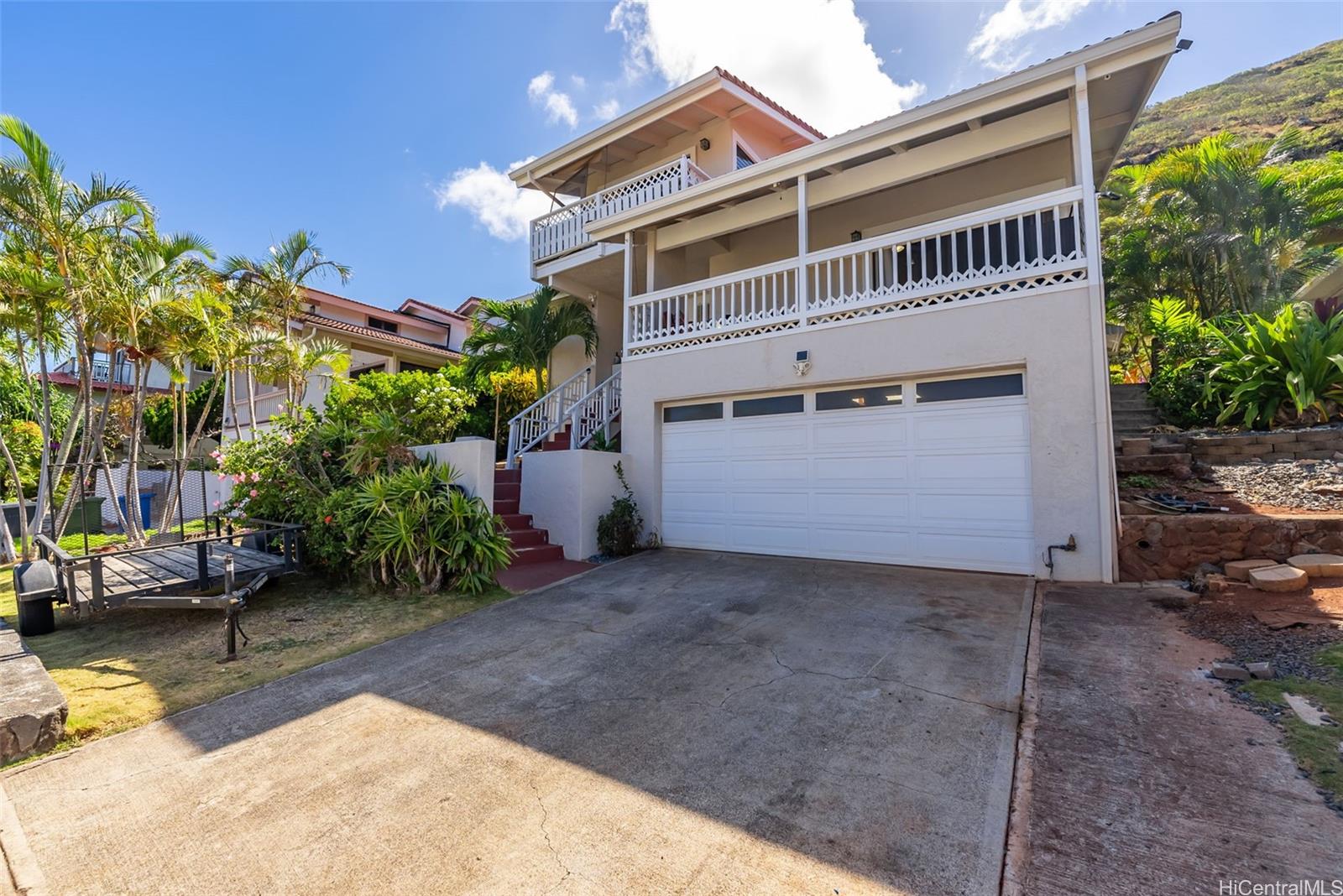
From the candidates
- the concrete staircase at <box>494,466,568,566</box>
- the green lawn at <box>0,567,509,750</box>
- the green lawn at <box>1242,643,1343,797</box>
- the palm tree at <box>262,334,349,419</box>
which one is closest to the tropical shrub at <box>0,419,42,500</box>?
the palm tree at <box>262,334,349,419</box>

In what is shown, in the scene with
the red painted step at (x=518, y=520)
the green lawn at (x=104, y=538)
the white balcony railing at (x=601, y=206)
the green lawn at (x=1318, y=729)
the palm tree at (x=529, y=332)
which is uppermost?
the white balcony railing at (x=601, y=206)

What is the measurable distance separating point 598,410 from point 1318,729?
30.8 ft

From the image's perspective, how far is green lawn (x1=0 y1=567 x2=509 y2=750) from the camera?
3.92m

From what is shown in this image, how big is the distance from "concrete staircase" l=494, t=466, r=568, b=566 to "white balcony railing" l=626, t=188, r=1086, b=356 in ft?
9.78

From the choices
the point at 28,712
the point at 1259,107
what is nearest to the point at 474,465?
the point at 28,712

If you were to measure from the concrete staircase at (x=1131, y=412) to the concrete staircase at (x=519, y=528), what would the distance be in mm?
8649

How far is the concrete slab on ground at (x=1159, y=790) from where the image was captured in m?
2.09

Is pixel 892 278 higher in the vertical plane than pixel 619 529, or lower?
higher

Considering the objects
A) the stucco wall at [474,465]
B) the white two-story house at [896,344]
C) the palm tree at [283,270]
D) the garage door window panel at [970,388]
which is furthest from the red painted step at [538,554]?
the palm tree at [283,270]

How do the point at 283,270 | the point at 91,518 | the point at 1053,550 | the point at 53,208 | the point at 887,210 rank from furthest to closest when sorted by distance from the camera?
the point at 91,518 → the point at 283,270 → the point at 887,210 → the point at 53,208 → the point at 1053,550

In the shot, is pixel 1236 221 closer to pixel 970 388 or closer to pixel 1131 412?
pixel 1131 412

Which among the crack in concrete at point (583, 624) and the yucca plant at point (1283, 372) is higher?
the yucca plant at point (1283, 372)

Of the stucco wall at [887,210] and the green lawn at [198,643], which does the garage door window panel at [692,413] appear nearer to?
the stucco wall at [887,210]

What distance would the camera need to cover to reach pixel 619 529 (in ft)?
28.6
